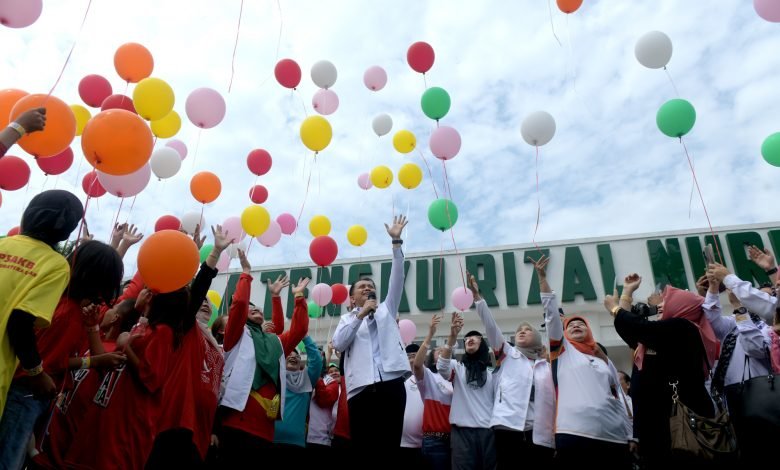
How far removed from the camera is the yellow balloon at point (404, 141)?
6238 millimetres

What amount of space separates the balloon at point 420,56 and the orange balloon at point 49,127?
348 centimetres

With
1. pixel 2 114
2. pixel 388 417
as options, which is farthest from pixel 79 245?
pixel 388 417

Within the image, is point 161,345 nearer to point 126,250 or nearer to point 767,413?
point 126,250

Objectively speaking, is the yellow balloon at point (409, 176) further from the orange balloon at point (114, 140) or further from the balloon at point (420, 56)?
the orange balloon at point (114, 140)

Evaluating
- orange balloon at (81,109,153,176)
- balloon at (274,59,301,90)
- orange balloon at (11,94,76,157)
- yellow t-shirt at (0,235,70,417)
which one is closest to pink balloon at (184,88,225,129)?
balloon at (274,59,301,90)

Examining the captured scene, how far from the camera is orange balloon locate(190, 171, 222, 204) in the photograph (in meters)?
5.23

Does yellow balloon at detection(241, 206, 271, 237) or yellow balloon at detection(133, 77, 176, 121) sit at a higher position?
yellow balloon at detection(133, 77, 176, 121)

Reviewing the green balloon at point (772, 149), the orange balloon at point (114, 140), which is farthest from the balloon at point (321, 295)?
the green balloon at point (772, 149)

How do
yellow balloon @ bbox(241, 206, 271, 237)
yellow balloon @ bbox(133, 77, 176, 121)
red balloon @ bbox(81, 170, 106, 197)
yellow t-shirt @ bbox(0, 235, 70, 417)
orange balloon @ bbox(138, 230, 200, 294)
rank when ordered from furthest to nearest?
yellow balloon @ bbox(241, 206, 271, 237), red balloon @ bbox(81, 170, 106, 197), yellow balloon @ bbox(133, 77, 176, 121), orange balloon @ bbox(138, 230, 200, 294), yellow t-shirt @ bbox(0, 235, 70, 417)

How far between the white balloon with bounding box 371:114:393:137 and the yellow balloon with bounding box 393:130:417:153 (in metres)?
0.28

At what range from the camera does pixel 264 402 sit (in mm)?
3412

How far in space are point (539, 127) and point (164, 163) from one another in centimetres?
Answer: 376

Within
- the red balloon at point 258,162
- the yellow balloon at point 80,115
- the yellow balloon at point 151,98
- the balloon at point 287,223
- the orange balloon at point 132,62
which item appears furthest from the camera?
the balloon at point 287,223

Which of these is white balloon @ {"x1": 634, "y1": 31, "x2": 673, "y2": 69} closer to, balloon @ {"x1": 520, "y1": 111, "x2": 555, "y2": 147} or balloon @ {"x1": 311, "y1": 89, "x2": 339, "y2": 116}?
balloon @ {"x1": 520, "y1": 111, "x2": 555, "y2": 147}
